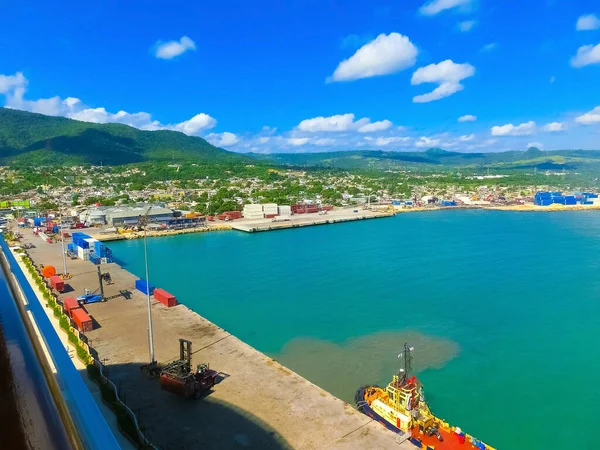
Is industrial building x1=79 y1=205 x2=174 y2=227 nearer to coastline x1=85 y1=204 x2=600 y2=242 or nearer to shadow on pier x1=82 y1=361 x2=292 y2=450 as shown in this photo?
coastline x1=85 y1=204 x2=600 y2=242

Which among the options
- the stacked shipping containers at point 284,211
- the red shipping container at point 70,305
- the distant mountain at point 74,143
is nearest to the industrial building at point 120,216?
the stacked shipping containers at point 284,211

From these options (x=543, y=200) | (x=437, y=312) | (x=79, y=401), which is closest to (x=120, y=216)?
(x=437, y=312)

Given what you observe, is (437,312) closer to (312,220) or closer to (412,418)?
(412,418)

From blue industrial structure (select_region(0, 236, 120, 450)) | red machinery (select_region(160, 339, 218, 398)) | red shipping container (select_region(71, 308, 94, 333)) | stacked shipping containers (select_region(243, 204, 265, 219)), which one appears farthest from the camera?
stacked shipping containers (select_region(243, 204, 265, 219))

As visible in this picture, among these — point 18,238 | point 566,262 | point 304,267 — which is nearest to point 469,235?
point 566,262

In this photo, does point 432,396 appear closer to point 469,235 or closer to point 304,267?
point 304,267

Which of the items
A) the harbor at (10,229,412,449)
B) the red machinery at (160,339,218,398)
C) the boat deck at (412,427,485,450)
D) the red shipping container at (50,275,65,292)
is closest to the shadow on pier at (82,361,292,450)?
the harbor at (10,229,412,449)

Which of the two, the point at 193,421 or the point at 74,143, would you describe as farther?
the point at 74,143
